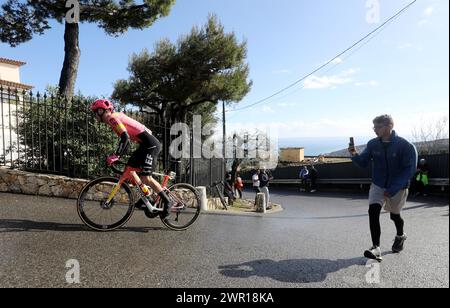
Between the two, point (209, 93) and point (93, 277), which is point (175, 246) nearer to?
point (93, 277)

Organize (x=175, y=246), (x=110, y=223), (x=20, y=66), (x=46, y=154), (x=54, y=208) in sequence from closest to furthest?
1. (x=175, y=246)
2. (x=110, y=223)
3. (x=54, y=208)
4. (x=46, y=154)
5. (x=20, y=66)

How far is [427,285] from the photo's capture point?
3.24 meters

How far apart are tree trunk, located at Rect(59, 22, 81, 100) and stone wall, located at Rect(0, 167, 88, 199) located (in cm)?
406

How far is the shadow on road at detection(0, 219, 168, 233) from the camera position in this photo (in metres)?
4.56

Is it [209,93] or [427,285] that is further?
[209,93]

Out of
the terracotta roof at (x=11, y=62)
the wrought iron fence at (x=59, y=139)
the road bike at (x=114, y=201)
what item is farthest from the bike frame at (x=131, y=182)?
the terracotta roof at (x=11, y=62)

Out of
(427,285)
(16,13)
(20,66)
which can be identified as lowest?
(427,285)

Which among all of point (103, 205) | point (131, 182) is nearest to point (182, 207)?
point (131, 182)

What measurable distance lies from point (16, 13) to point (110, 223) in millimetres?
10036

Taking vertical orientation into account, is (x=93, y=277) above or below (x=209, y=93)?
below

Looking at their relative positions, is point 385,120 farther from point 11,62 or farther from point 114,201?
point 11,62

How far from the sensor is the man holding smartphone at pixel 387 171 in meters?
3.95
